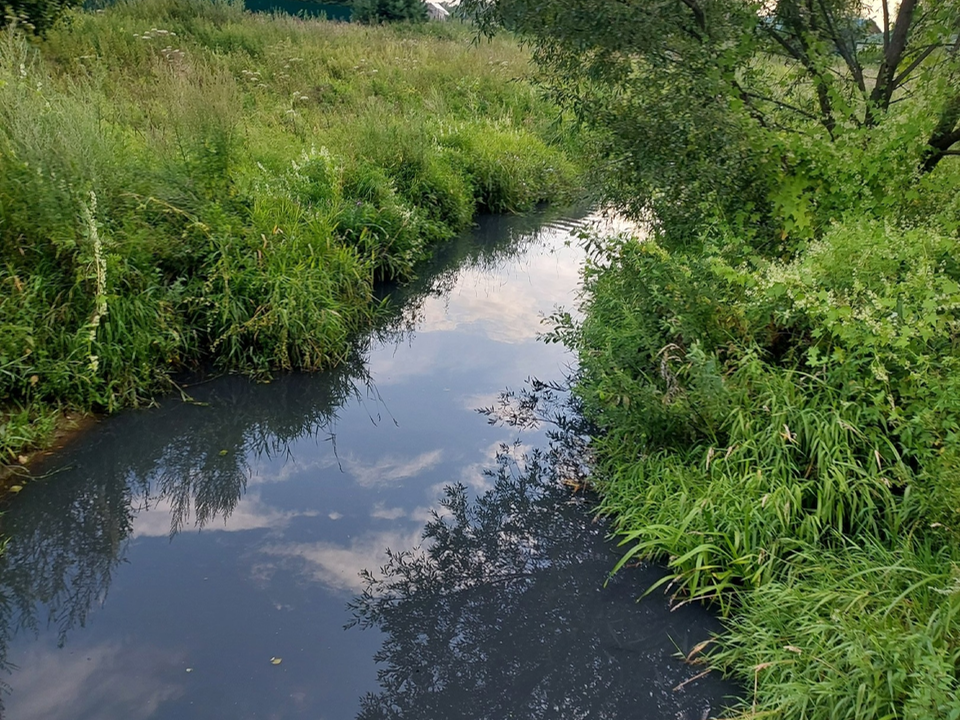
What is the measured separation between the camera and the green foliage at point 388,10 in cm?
2116

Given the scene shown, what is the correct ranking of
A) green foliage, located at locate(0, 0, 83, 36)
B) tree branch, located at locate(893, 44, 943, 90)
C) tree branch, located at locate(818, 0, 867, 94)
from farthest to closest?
green foliage, located at locate(0, 0, 83, 36), tree branch, located at locate(818, 0, 867, 94), tree branch, located at locate(893, 44, 943, 90)

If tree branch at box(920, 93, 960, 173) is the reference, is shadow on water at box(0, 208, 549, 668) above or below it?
below

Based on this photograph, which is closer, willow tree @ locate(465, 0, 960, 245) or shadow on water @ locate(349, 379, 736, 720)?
shadow on water @ locate(349, 379, 736, 720)

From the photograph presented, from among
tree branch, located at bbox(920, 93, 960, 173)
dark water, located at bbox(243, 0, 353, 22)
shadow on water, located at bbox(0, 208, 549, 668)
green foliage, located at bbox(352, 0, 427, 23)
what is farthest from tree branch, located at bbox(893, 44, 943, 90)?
green foliage, located at bbox(352, 0, 427, 23)

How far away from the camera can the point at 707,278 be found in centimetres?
433

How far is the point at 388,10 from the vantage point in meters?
21.5

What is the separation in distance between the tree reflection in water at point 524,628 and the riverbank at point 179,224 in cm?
241

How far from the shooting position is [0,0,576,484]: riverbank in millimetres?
4605

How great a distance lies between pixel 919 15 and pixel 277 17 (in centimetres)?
1400

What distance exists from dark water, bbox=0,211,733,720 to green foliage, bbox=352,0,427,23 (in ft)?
62.1

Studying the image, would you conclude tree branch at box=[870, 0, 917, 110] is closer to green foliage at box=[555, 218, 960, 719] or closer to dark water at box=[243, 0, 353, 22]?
green foliage at box=[555, 218, 960, 719]

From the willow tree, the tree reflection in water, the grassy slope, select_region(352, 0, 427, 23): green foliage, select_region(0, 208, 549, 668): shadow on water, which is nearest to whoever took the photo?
the grassy slope

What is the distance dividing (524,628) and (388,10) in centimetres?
2176

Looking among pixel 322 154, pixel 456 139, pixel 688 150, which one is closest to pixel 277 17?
pixel 456 139
